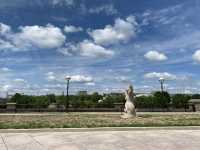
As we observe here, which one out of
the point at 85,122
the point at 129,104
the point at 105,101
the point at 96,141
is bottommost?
the point at 96,141

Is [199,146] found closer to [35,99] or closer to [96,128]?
[96,128]

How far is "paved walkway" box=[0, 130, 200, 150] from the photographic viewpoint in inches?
335

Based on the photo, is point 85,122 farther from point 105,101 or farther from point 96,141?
point 105,101

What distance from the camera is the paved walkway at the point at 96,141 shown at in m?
8.52

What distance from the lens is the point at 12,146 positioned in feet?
28.1

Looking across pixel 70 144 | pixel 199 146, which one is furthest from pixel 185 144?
pixel 70 144

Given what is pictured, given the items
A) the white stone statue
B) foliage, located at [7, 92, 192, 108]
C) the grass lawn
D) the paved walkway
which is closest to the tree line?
foliage, located at [7, 92, 192, 108]

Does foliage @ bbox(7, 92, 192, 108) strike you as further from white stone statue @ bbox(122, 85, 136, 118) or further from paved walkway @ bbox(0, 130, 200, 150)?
paved walkway @ bbox(0, 130, 200, 150)

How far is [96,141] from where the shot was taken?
9.41 m

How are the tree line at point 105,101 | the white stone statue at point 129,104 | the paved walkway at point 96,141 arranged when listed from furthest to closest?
the tree line at point 105,101
the white stone statue at point 129,104
the paved walkway at point 96,141

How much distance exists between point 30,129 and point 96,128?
2.45 meters

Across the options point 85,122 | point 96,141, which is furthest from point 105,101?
point 96,141

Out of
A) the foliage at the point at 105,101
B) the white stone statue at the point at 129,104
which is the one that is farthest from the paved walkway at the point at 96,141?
the foliage at the point at 105,101

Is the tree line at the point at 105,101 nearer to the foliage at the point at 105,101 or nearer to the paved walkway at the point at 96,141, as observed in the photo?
the foliage at the point at 105,101
